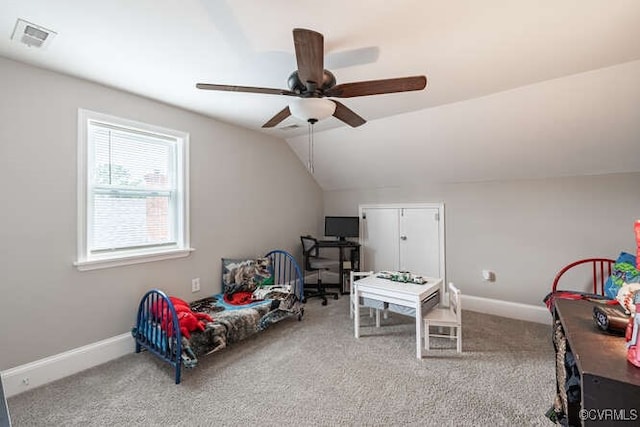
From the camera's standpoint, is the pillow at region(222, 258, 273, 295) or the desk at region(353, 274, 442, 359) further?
the pillow at region(222, 258, 273, 295)

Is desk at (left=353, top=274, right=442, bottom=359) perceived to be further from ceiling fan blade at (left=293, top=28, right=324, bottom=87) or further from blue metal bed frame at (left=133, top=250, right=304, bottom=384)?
ceiling fan blade at (left=293, top=28, right=324, bottom=87)

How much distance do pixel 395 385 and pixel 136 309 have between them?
7.76 ft

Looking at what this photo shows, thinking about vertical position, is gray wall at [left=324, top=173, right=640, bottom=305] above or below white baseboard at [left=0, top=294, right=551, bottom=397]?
above

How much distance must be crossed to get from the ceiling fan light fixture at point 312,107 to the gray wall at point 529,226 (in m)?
2.75

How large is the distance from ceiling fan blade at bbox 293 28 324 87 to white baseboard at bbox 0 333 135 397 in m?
2.70

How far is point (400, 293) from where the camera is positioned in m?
2.67

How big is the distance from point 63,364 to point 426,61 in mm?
3587

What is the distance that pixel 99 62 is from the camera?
6.86ft

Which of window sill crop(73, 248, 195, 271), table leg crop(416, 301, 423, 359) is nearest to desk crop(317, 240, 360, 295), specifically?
table leg crop(416, 301, 423, 359)

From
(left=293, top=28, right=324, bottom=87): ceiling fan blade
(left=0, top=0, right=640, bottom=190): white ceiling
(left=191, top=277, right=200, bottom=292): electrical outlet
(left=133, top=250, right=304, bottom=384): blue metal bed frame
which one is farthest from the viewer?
(left=191, top=277, right=200, bottom=292): electrical outlet

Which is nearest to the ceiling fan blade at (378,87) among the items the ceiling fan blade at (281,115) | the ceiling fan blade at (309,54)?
the ceiling fan blade at (309,54)
